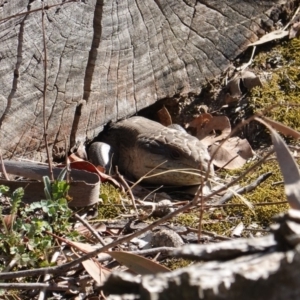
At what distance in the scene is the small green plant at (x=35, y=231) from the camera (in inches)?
144

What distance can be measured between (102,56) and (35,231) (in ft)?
6.48

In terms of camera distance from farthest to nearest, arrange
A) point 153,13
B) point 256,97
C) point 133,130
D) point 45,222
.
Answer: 1. point 256,97
2. point 133,130
3. point 153,13
4. point 45,222

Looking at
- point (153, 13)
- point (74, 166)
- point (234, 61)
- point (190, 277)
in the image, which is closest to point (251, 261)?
point (190, 277)

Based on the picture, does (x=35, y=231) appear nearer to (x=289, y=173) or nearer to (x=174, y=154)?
(x=289, y=173)

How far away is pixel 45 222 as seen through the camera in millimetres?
Result: 3746

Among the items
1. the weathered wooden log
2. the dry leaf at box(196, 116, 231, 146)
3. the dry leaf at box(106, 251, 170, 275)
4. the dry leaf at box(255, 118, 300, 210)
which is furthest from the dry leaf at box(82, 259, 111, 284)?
the dry leaf at box(196, 116, 231, 146)

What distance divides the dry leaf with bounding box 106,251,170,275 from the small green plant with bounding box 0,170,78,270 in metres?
0.48

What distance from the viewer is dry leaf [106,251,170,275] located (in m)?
3.23

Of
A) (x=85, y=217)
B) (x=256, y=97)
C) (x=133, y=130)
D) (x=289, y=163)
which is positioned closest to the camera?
(x=289, y=163)

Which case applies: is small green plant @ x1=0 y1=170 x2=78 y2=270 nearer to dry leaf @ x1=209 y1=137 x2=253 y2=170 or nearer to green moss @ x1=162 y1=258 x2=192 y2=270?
green moss @ x1=162 y1=258 x2=192 y2=270

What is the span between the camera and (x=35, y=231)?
368cm

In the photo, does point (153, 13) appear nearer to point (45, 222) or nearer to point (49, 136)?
point (49, 136)

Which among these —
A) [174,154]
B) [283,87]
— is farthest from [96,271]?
[283,87]

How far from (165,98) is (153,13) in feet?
2.65
